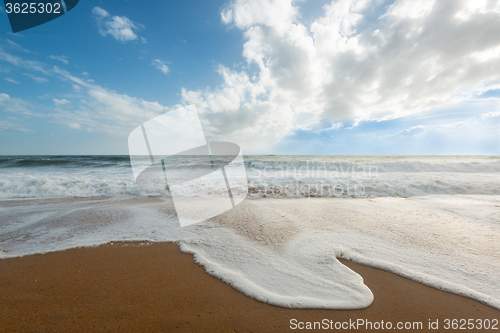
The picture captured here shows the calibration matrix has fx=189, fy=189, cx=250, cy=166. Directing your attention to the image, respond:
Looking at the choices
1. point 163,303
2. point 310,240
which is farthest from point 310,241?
point 163,303

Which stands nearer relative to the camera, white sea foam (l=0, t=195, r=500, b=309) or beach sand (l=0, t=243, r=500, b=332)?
beach sand (l=0, t=243, r=500, b=332)

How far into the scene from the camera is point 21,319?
1.35 meters

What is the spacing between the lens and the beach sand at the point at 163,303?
1320mm

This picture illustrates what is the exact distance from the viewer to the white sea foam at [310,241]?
5.50 ft

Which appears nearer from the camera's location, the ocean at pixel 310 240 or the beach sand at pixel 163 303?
the beach sand at pixel 163 303

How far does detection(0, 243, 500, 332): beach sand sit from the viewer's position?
1.32 meters

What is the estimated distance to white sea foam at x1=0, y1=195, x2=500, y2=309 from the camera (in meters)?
1.68

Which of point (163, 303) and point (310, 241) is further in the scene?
point (310, 241)

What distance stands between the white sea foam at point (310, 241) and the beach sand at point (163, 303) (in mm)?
99

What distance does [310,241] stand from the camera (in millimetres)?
2502

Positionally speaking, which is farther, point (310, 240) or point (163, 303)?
point (310, 240)

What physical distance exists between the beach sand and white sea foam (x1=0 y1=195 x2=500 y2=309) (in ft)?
0.32

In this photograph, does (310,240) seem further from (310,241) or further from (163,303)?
(163,303)

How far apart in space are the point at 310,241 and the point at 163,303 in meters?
1.80
